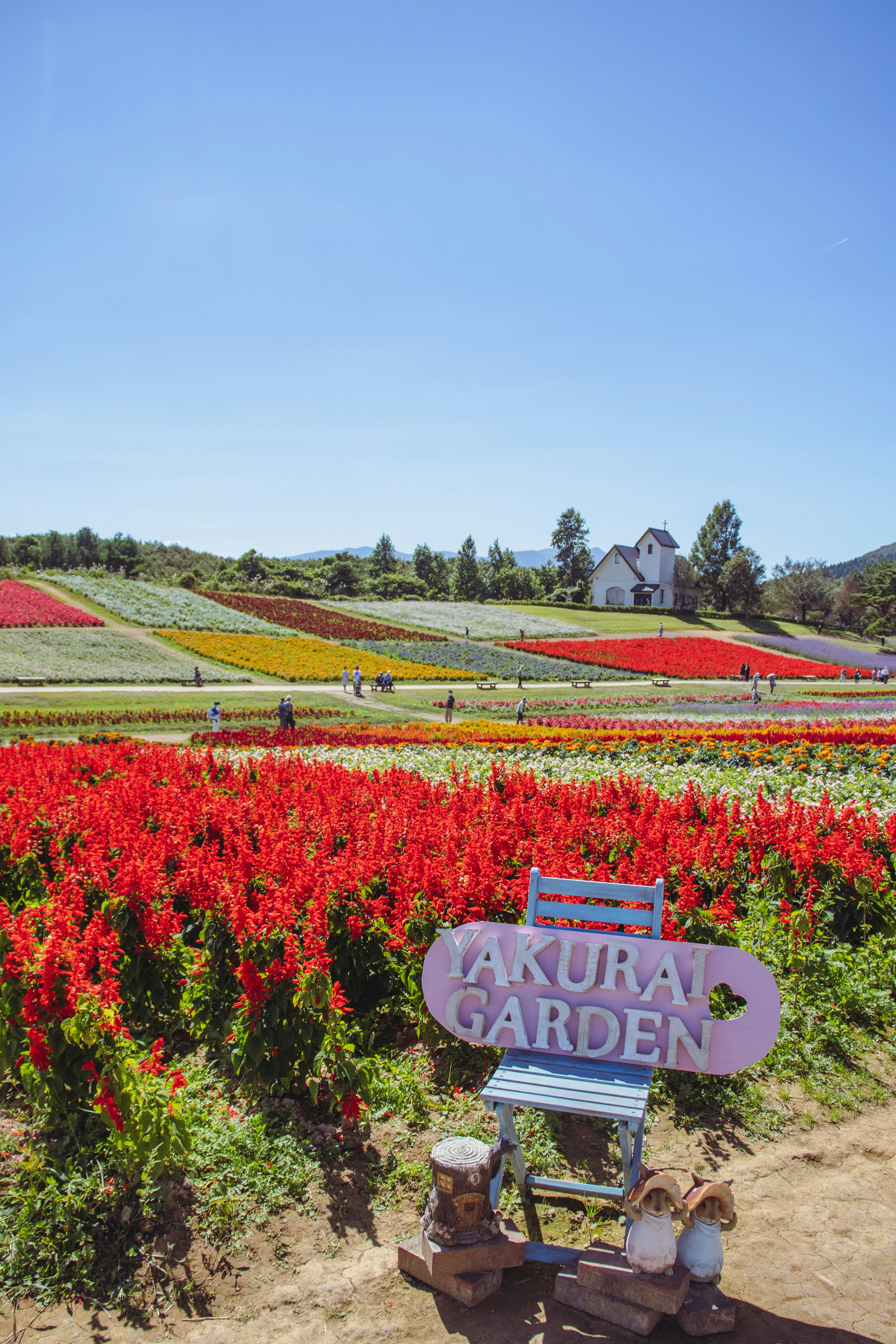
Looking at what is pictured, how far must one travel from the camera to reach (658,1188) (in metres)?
3.09

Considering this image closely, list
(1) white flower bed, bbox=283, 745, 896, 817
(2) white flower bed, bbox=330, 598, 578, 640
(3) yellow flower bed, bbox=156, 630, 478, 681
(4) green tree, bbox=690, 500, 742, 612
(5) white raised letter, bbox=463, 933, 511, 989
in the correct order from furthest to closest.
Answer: (4) green tree, bbox=690, 500, 742, 612 < (2) white flower bed, bbox=330, 598, 578, 640 < (3) yellow flower bed, bbox=156, 630, 478, 681 < (1) white flower bed, bbox=283, 745, 896, 817 < (5) white raised letter, bbox=463, 933, 511, 989

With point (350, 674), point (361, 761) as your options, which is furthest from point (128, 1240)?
point (350, 674)

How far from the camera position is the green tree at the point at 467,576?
90.3 metres

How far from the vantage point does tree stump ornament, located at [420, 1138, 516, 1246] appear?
332 cm

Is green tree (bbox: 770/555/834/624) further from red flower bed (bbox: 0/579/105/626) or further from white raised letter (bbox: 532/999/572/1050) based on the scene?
white raised letter (bbox: 532/999/572/1050)

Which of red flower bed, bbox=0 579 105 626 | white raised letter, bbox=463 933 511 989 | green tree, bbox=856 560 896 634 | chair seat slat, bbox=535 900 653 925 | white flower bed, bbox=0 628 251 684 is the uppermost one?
green tree, bbox=856 560 896 634

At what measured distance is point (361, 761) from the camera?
48.4 feet

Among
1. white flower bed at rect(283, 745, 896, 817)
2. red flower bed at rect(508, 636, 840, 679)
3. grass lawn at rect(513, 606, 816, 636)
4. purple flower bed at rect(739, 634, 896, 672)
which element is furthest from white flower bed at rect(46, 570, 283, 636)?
purple flower bed at rect(739, 634, 896, 672)

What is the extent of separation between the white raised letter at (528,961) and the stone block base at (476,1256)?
3.36 ft

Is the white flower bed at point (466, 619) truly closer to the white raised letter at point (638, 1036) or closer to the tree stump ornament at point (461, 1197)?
the white raised letter at point (638, 1036)

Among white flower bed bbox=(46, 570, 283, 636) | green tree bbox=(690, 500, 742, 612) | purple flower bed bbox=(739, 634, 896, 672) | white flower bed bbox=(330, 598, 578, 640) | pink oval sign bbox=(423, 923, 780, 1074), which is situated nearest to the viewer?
pink oval sign bbox=(423, 923, 780, 1074)

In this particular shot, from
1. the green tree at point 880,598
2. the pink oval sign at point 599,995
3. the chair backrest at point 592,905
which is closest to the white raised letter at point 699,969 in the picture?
the pink oval sign at point 599,995

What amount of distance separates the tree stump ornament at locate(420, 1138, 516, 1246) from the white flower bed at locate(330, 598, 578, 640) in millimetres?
48654

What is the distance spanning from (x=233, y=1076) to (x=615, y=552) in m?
81.7
